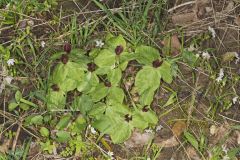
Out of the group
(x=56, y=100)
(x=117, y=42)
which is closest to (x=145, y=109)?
(x=117, y=42)

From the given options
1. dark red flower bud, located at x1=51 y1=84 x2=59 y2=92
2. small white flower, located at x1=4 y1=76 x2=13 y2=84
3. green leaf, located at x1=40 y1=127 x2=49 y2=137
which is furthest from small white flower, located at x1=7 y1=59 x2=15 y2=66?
green leaf, located at x1=40 y1=127 x2=49 y2=137

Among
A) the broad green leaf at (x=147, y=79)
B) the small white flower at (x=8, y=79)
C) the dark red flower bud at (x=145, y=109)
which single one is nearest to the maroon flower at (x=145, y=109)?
the dark red flower bud at (x=145, y=109)

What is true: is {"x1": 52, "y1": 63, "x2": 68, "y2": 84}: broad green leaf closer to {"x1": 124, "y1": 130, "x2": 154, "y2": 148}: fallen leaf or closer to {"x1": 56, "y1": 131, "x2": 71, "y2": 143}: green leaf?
{"x1": 56, "y1": 131, "x2": 71, "y2": 143}: green leaf

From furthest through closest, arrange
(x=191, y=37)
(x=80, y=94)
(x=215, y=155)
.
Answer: (x=191, y=37)
(x=80, y=94)
(x=215, y=155)

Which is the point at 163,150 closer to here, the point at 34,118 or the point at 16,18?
the point at 34,118

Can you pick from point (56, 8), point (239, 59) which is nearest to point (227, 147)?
point (239, 59)

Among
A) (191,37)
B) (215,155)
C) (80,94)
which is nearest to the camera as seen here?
(215,155)
